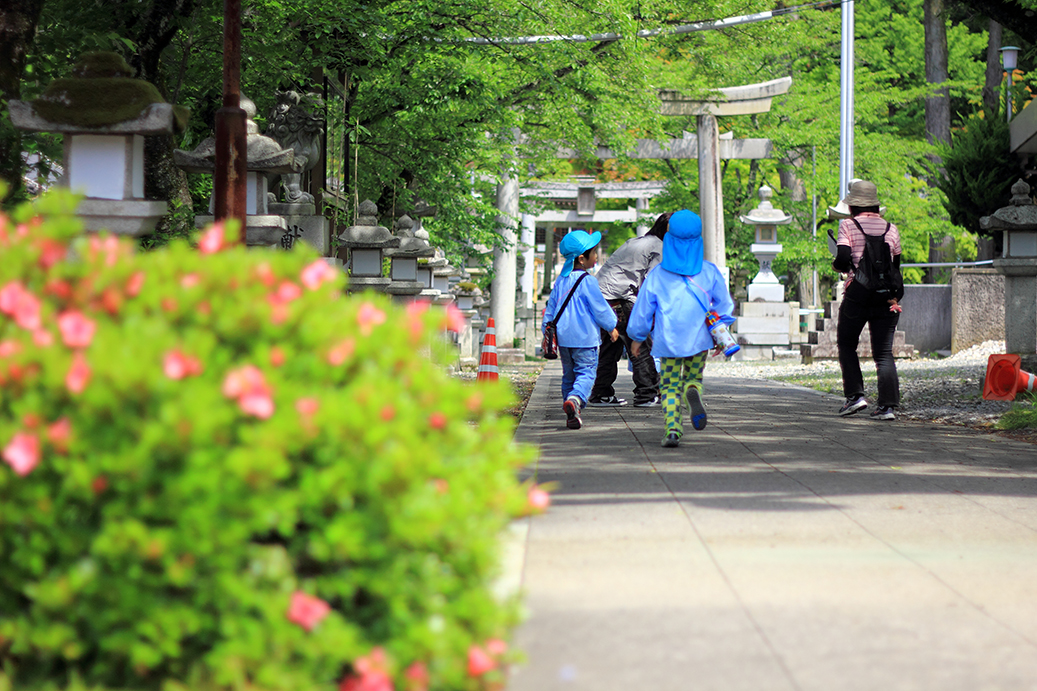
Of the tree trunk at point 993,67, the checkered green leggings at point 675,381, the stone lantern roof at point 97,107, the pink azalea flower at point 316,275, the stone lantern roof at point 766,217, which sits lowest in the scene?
the checkered green leggings at point 675,381

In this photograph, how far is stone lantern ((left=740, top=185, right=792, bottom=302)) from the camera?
26719 mm

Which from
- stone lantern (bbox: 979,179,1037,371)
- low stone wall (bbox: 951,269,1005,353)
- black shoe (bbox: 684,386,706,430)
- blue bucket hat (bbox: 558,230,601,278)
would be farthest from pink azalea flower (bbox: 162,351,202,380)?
low stone wall (bbox: 951,269,1005,353)

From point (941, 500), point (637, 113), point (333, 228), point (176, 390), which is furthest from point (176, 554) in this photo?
point (637, 113)

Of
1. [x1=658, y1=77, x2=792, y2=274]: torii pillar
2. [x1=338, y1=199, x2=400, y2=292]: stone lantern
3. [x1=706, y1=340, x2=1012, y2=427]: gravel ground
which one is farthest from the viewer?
[x1=658, y1=77, x2=792, y2=274]: torii pillar

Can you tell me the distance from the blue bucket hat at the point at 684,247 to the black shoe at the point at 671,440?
1134 mm

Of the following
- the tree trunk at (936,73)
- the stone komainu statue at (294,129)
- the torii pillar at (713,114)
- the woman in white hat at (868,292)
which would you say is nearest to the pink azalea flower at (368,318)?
the woman in white hat at (868,292)

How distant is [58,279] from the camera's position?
2.78 m

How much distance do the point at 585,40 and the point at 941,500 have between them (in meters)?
11.8

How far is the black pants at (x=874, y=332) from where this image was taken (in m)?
9.75

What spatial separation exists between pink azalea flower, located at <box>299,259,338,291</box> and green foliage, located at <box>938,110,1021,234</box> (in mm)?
15220

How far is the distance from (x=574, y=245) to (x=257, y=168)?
9.04 feet

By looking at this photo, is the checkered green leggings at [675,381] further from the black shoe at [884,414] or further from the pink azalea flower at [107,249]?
the pink azalea flower at [107,249]

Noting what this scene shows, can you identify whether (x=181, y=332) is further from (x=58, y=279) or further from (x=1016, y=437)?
(x=1016, y=437)

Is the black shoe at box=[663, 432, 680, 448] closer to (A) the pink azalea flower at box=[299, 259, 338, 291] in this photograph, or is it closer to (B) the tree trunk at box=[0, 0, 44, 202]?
(A) the pink azalea flower at box=[299, 259, 338, 291]
